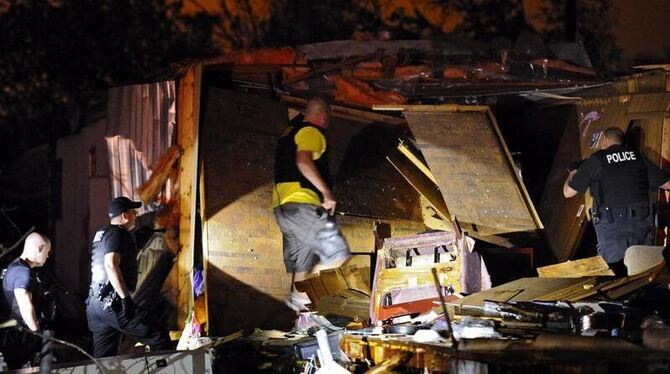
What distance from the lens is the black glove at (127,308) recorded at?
27.0 feet

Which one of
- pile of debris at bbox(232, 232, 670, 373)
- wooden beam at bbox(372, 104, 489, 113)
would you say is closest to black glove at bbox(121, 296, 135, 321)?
pile of debris at bbox(232, 232, 670, 373)

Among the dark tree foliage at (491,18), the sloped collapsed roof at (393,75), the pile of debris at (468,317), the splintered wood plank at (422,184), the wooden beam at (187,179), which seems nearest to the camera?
the pile of debris at (468,317)

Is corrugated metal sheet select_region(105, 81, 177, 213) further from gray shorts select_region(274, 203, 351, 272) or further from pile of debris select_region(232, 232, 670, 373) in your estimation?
pile of debris select_region(232, 232, 670, 373)

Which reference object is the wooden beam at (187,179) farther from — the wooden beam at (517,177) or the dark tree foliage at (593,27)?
the dark tree foliage at (593,27)

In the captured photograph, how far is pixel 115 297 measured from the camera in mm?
8297

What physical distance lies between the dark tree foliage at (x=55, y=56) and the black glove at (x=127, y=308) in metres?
10.5

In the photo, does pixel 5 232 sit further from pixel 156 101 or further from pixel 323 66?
pixel 323 66

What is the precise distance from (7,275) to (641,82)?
280 inches

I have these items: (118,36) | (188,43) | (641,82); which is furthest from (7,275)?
(188,43)

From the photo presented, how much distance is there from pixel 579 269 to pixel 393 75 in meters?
3.49

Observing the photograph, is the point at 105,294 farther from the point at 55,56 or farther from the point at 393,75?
the point at 55,56

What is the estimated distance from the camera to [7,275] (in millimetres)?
8188

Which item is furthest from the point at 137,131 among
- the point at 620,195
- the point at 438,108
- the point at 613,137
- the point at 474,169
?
the point at 620,195

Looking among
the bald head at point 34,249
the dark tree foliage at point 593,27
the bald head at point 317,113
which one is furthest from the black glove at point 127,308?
the dark tree foliage at point 593,27
